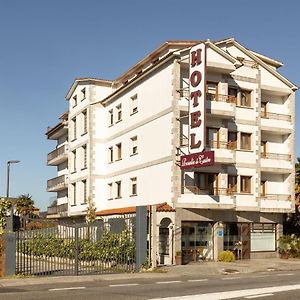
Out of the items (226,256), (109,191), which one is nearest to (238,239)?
(226,256)

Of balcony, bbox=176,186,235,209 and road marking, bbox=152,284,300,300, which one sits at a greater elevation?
balcony, bbox=176,186,235,209

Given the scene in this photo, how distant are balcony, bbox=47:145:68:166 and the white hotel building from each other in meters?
Result: 10.1

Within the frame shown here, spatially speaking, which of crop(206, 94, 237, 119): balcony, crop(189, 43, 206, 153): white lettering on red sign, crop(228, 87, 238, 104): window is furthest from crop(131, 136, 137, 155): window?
crop(189, 43, 206, 153): white lettering on red sign

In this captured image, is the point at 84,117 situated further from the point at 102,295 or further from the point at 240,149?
the point at 102,295

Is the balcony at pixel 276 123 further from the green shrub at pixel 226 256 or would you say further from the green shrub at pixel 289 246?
the green shrub at pixel 226 256

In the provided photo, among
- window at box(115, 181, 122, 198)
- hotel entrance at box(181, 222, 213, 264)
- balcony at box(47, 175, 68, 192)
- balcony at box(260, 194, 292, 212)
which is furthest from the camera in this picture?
balcony at box(47, 175, 68, 192)

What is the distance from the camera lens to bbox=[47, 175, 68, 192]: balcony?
53.9m

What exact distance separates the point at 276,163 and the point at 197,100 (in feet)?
32.0

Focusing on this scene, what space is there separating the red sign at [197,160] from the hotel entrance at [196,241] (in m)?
3.97

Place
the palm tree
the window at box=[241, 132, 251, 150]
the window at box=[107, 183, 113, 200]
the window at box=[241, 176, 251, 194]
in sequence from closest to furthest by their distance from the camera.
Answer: the window at box=[241, 176, 251, 194] < the window at box=[241, 132, 251, 150] < the window at box=[107, 183, 113, 200] < the palm tree

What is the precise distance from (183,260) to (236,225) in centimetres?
515

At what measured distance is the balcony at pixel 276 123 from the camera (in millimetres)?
38531

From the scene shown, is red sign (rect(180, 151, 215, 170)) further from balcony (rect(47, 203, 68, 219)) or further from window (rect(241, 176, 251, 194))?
balcony (rect(47, 203, 68, 219))

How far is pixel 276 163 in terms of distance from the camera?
38.7 m
